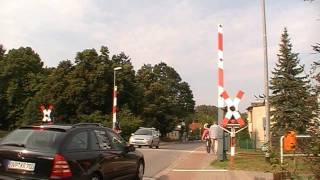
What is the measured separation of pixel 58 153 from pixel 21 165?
679mm

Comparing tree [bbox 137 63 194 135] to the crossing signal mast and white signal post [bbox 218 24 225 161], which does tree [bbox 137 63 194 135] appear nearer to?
white signal post [bbox 218 24 225 161]

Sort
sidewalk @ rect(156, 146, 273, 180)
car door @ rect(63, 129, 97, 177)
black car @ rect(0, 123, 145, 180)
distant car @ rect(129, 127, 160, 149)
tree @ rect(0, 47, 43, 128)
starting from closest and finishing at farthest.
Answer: black car @ rect(0, 123, 145, 180) < car door @ rect(63, 129, 97, 177) < sidewalk @ rect(156, 146, 273, 180) < distant car @ rect(129, 127, 160, 149) < tree @ rect(0, 47, 43, 128)

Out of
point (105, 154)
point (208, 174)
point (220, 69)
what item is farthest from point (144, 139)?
point (105, 154)

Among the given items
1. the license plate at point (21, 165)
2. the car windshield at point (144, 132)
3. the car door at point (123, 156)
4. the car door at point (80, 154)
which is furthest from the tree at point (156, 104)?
the license plate at point (21, 165)

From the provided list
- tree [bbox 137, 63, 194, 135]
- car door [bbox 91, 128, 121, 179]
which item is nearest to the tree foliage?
tree [bbox 137, 63, 194, 135]

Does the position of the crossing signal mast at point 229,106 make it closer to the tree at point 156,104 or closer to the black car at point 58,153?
the black car at point 58,153

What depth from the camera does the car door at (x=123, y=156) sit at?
12250 mm

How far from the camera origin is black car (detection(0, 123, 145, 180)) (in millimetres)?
9688

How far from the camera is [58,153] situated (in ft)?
32.0

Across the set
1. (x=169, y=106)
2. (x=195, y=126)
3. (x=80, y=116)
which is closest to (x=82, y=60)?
(x=80, y=116)

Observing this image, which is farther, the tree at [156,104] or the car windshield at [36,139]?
the tree at [156,104]

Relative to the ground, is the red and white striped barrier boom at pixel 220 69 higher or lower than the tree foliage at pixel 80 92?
lower

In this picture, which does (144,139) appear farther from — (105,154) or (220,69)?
(105,154)

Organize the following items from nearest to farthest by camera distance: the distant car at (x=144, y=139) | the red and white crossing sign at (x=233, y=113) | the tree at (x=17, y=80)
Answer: the red and white crossing sign at (x=233, y=113), the distant car at (x=144, y=139), the tree at (x=17, y=80)
